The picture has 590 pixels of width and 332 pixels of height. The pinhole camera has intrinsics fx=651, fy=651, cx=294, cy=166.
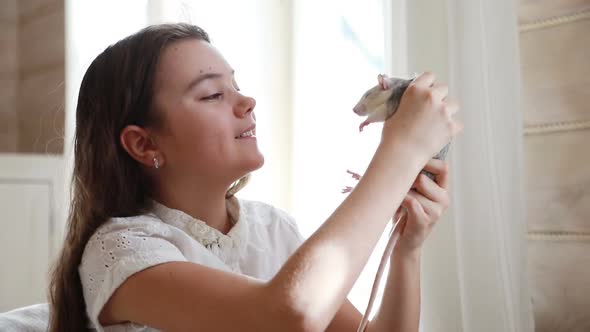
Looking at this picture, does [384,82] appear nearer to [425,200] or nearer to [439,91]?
[439,91]

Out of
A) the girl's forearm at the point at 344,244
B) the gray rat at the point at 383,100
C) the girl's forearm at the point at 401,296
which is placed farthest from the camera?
the girl's forearm at the point at 401,296

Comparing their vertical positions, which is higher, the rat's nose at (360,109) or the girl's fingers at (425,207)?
the rat's nose at (360,109)

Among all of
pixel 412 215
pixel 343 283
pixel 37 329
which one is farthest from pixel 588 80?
pixel 37 329

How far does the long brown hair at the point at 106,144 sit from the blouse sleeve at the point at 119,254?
72mm

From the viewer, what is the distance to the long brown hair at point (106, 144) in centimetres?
108

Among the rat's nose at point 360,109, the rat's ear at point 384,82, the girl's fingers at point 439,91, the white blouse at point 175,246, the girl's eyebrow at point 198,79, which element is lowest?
the white blouse at point 175,246

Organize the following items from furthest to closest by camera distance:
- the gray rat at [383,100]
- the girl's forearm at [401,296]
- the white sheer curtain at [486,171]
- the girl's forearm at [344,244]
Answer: the white sheer curtain at [486,171] → the girl's forearm at [401,296] → the gray rat at [383,100] → the girl's forearm at [344,244]

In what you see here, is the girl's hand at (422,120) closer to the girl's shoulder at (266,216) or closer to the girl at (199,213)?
the girl at (199,213)

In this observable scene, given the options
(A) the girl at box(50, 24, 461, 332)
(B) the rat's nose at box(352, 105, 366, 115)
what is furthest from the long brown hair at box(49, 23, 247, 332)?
(B) the rat's nose at box(352, 105, 366, 115)

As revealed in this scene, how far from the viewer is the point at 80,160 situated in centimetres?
113

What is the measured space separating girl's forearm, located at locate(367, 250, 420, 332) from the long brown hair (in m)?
0.44

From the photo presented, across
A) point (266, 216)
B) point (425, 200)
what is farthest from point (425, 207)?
point (266, 216)

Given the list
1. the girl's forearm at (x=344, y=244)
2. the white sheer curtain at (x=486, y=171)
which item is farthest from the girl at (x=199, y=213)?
the white sheer curtain at (x=486, y=171)

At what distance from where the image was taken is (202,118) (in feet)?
3.44
